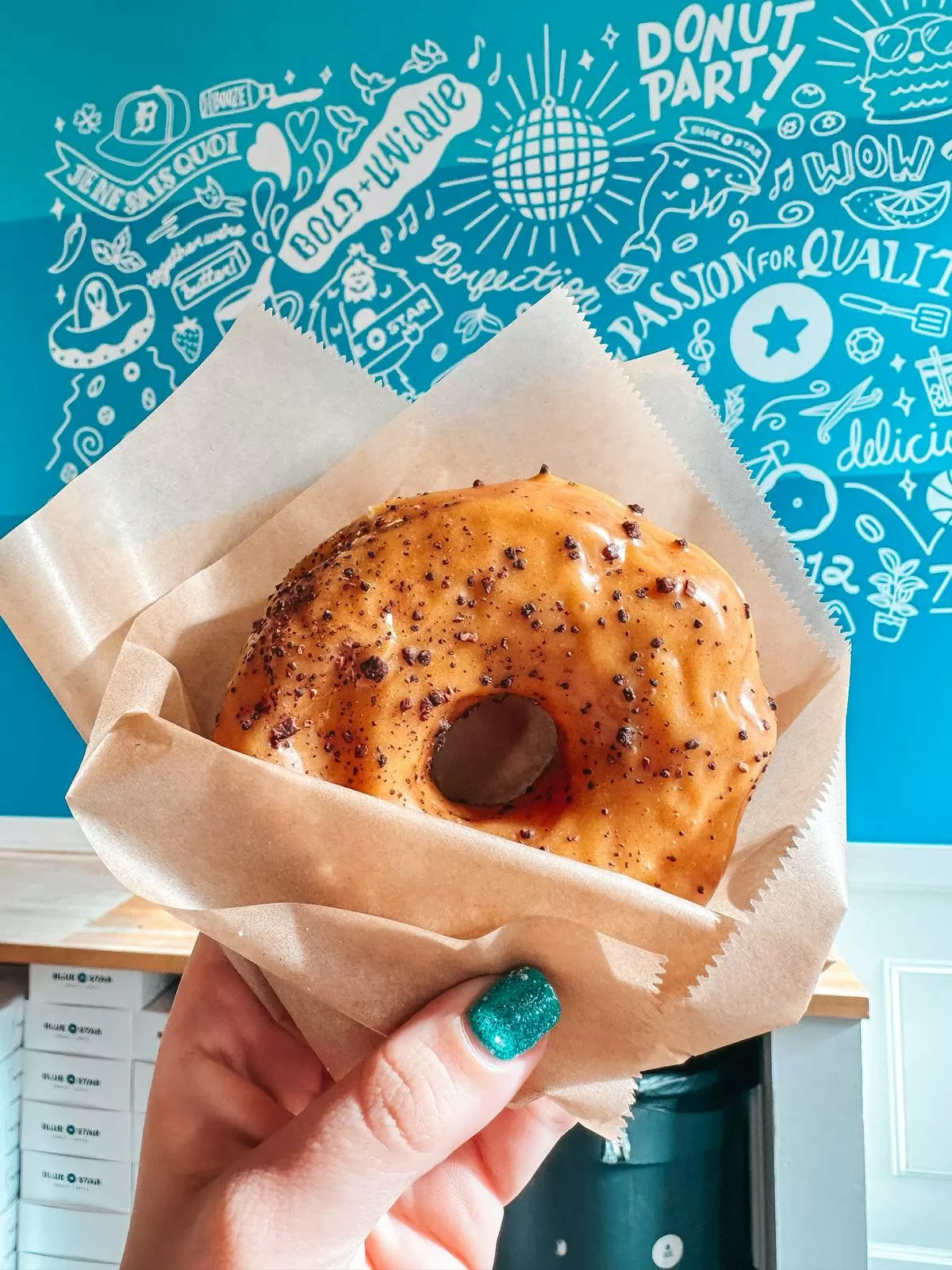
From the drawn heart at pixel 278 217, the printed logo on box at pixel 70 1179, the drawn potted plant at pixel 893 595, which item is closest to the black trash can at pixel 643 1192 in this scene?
the printed logo on box at pixel 70 1179

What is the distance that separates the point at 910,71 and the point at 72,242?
217cm

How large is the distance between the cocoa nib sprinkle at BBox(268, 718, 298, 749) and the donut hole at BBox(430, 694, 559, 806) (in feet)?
0.57

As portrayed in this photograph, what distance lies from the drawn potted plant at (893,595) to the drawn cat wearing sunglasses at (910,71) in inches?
38.6

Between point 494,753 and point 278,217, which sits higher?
point 278,217

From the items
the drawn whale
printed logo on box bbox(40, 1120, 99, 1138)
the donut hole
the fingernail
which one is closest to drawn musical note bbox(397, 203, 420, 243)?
the drawn whale

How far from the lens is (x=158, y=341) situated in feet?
7.98

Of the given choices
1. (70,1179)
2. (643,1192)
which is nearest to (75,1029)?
(70,1179)

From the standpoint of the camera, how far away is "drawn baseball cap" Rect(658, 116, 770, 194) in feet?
6.79

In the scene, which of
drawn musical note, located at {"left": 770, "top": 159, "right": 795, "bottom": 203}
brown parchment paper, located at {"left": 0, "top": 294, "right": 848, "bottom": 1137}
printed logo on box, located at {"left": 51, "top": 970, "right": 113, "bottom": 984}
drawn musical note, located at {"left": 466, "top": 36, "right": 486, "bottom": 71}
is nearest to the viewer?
brown parchment paper, located at {"left": 0, "top": 294, "right": 848, "bottom": 1137}

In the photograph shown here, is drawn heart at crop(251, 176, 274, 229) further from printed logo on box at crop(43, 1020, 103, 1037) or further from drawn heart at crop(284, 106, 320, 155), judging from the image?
printed logo on box at crop(43, 1020, 103, 1037)

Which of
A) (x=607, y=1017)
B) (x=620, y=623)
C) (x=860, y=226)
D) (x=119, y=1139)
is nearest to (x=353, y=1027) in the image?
(x=607, y=1017)

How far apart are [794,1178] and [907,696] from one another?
1.03 meters

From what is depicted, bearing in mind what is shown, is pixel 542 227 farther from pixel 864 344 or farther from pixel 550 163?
pixel 864 344

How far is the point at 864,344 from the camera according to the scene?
203 cm
